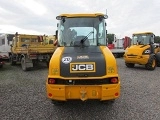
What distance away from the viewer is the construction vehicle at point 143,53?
573 inches

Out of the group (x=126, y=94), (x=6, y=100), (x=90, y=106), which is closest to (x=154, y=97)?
(x=126, y=94)

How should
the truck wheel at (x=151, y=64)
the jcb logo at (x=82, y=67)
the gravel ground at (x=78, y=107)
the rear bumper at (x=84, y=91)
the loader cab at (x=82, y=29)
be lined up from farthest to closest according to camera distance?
the truck wheel at (x=151, y=64) → the loader cab at (x=82, y=29) → the gravel ground at (x=78, y=107) → the jcb logo at (x=82, y=67) → the rear bumper at (x=84, y=91)

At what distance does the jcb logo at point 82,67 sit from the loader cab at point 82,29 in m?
1.32

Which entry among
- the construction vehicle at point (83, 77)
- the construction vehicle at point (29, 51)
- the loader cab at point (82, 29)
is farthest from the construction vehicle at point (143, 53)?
the construction vehicle at point (83, 77)

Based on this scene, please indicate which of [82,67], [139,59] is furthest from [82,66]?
[139,59]

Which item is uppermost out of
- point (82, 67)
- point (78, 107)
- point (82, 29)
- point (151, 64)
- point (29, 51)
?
point (82, 29)

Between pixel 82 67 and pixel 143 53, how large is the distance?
972 cm

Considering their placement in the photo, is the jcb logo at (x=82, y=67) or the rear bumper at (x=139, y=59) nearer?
the jcb logo at (x=82, y=67)

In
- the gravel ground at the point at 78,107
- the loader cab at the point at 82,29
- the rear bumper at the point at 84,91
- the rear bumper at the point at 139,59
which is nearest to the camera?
the rear bumper at the point at 84,91

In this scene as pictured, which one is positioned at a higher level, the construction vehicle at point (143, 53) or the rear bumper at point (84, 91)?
the construction vehicle at point (143, 53)

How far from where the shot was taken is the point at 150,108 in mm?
6410

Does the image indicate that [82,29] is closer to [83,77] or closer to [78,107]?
[83,77]

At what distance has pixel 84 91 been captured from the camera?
550cm

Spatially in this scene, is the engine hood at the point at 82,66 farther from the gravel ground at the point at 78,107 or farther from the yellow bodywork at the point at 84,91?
the gravel ground at the point at 78,107
